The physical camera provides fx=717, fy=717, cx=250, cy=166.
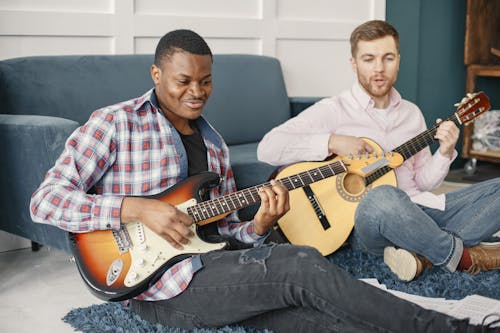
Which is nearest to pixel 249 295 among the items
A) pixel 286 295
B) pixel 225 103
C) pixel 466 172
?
pixel 286 295

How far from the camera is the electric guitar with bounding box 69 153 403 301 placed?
5.75 ft

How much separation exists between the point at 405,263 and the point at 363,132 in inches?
19.5

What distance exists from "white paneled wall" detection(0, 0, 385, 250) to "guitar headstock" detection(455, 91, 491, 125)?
4.66ft

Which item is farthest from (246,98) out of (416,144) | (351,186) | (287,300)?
(287,300)

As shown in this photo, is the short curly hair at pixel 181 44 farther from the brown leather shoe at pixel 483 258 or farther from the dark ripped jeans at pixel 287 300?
the brown leather shoe at pixel 483 258

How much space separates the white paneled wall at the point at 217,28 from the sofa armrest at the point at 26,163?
0.47 meters

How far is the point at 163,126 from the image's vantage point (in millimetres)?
1923

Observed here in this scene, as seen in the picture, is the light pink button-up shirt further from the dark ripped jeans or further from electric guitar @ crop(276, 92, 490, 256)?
the dark ripped jeans

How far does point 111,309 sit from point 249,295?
0.60 meters

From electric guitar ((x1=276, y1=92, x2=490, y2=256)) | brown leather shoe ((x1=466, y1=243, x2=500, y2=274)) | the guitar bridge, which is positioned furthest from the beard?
the guitar bridge

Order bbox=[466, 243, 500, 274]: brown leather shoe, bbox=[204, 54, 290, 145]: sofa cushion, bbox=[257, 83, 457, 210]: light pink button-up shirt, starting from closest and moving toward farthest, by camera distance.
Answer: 1. bbox=[466, 243, 500, 274]: brown leather shoe
2. bbox=[257, 83, 457, 210]: light pink button-up shirt
3. bbox=[204, 54, 290, 145]: sofa cushion

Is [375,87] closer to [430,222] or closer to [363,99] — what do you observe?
[363,99]

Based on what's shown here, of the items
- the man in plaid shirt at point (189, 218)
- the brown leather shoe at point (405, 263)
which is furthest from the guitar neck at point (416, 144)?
the man in plaid shirt at point (189, 218)

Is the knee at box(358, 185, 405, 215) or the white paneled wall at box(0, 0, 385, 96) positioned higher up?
the white paneled wall at box(0, 0, 385, 96)
